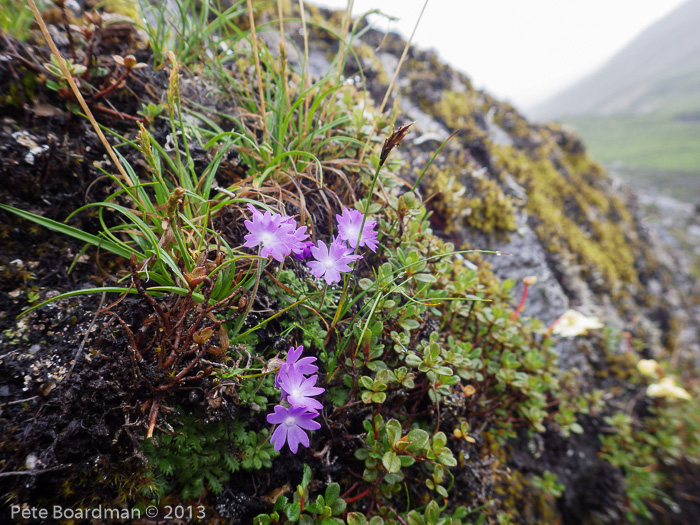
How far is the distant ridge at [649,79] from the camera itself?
156ft

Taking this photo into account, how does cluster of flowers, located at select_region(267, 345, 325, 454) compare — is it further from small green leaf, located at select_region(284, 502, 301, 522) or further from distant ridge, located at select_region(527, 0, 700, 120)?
distant ridge, located at select_region(527, 0, 700, 120)

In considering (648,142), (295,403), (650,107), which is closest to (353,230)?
(295,403)

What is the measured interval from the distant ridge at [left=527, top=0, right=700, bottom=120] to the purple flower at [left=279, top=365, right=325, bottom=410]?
1977 inches

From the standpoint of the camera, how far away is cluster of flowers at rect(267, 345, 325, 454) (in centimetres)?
125

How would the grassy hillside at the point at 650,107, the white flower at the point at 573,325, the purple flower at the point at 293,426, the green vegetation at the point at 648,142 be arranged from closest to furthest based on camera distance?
the purple flower at the point at 293,426 < the white flower at the point at 573,325 < the grassy hillside at the point at 650,107 < the green vegetation at the point at 648,142

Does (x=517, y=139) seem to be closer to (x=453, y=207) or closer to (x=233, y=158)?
(x=453, y=207)

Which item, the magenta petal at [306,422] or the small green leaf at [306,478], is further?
the small green leaf at [306,478]

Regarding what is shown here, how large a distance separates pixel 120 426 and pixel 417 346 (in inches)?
54.5

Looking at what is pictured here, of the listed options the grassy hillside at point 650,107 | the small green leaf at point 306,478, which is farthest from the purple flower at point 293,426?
the grassy hillside at point 650,107

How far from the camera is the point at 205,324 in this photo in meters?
1.44

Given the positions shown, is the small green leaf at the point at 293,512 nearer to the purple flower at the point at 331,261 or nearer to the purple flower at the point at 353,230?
the purple flower at the point at 331,261

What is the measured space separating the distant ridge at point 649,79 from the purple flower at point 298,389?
1977 inches

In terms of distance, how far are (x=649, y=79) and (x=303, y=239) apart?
93.0 m

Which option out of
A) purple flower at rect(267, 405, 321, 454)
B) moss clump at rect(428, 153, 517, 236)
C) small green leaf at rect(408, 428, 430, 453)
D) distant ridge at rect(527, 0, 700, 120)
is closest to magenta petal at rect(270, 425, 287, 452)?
purple flower at rect(267, 405, 321, 454)
